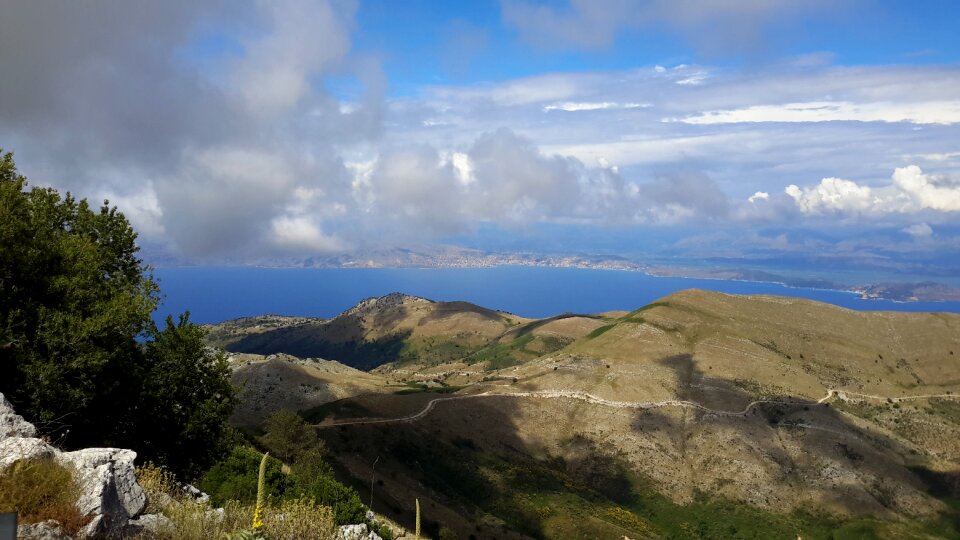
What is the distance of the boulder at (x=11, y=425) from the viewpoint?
14663 millimetres

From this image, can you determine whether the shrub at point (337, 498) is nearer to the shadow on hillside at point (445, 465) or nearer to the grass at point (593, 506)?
the shadow on hillside at point (445, 465)

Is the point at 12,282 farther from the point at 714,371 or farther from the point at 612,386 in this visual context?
the point at 714,371

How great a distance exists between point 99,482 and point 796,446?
112470 millimetres

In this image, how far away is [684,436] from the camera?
103 metres

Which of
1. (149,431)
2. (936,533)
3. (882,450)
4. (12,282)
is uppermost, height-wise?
(12,282)

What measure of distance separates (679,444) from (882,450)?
3616 cm

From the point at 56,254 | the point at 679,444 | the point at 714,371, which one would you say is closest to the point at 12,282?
the point at 56,254

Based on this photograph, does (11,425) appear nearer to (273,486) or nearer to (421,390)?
(273,486)

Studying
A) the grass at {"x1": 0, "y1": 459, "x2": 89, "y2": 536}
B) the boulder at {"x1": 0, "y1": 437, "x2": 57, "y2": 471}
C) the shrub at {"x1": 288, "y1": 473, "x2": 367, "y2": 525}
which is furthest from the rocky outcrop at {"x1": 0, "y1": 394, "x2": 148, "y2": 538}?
the shrub at {"x1": 288, "y1": 473, "x2": 367, "y2": 525}

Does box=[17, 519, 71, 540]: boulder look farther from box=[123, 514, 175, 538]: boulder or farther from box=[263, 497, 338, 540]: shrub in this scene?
box=[263, 497, 338, 540]: shrub

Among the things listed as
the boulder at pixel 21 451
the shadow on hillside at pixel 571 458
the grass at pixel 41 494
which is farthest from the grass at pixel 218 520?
the shadow on hillside at pixel 571 458

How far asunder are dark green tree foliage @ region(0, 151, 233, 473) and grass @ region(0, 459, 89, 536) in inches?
358

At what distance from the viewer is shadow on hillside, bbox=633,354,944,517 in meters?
92.2

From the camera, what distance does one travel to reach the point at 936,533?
85250 mm
